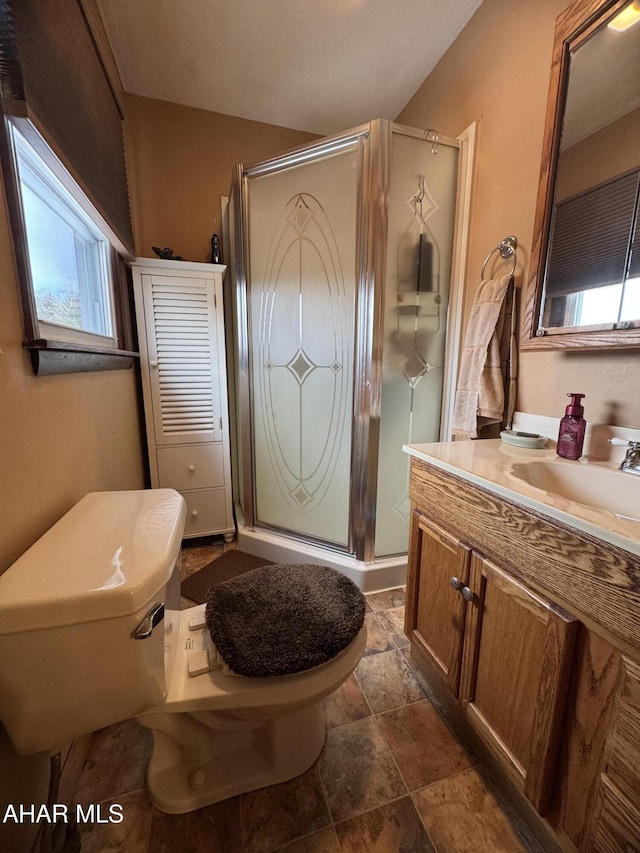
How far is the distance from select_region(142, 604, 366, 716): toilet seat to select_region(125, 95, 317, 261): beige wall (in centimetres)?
207

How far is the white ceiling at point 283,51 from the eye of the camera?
1377 mm

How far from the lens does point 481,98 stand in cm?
136

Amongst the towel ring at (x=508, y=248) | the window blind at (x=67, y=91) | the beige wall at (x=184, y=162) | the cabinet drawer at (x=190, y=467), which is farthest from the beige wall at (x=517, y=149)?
the cabinet drawer at (x=190, y=467)

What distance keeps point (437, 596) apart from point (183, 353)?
1639mm

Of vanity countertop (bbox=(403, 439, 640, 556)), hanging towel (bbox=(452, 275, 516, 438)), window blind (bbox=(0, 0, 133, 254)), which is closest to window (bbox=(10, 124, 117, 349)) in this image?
window blind (bbox=(0, 0, 133, 254))

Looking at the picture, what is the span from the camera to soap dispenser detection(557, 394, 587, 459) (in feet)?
3.15

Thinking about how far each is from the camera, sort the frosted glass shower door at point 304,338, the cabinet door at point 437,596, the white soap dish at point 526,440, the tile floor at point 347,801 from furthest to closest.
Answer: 1. the frosted glass shower door at point 304,338
2. the white soap dish at point 526,440
3. the cabinet door at point 437,596
4. the tile floor at point 347,801

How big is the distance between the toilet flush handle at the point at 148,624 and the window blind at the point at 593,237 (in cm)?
134

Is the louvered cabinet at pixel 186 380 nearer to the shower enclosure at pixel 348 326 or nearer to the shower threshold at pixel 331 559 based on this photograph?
the shower enclosure at pixel 348 326

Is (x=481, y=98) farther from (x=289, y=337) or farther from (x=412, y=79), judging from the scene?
(x=289, y=337)

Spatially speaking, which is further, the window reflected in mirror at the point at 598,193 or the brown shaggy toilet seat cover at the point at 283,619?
the window reflected in mirror at the point at 598,193

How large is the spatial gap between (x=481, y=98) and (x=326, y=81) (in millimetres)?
847

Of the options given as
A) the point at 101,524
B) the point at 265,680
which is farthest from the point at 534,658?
the point at 101,524

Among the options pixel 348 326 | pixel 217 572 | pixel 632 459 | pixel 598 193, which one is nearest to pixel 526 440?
pixel 632 459
